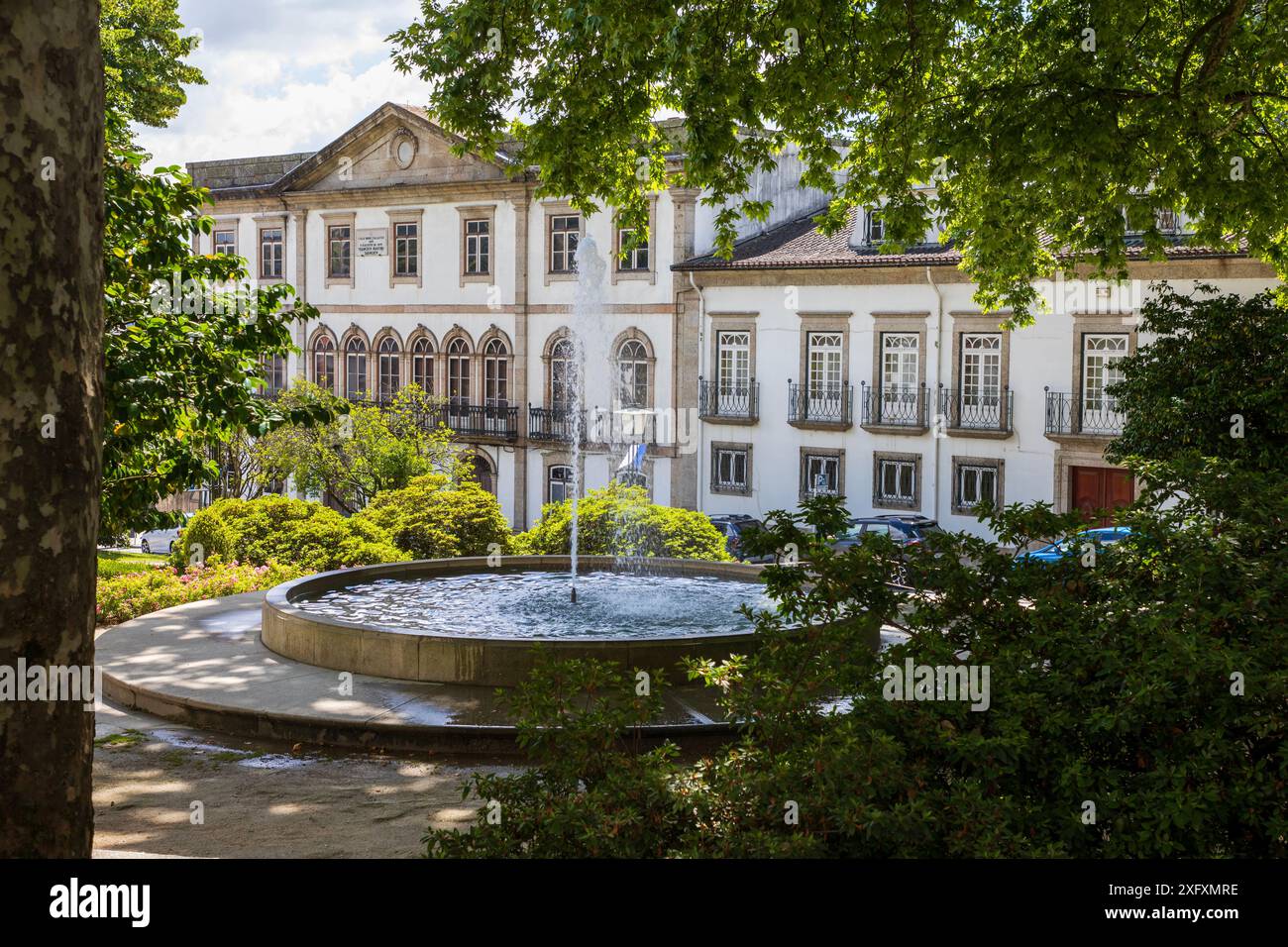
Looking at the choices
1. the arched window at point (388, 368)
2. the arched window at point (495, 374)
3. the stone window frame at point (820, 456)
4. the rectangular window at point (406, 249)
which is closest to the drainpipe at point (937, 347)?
the stone window frame at point (820, 456)

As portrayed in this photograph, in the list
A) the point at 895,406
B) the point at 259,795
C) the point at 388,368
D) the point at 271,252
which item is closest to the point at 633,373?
the point at 895,406

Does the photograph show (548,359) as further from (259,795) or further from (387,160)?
(259,795)

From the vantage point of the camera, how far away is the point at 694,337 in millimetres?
33531

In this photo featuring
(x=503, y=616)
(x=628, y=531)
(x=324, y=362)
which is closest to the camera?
(x=503, y=616)

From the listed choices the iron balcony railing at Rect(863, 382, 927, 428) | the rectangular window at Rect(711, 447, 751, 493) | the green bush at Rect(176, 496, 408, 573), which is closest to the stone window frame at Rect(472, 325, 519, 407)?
the rectangular window at Rect(711, 447, 751, 493)

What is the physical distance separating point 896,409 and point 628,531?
48.3ft

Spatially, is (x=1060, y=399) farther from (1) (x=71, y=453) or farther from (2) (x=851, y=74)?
(1) (x=71, y=453)

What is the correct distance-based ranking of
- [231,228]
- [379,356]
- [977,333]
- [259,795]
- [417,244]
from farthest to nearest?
[231,228], [379,356], [417,244], [977,333], [259,795]

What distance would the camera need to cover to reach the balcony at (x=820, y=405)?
102 ft

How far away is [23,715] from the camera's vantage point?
12.3 ft

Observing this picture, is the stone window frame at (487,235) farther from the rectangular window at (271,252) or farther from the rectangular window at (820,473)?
the rectangular window at (820,473)

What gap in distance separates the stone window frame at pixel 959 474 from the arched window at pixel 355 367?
1945cm

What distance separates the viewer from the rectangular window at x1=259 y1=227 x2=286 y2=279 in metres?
42.0

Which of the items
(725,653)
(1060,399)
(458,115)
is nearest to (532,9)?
(458,115)
